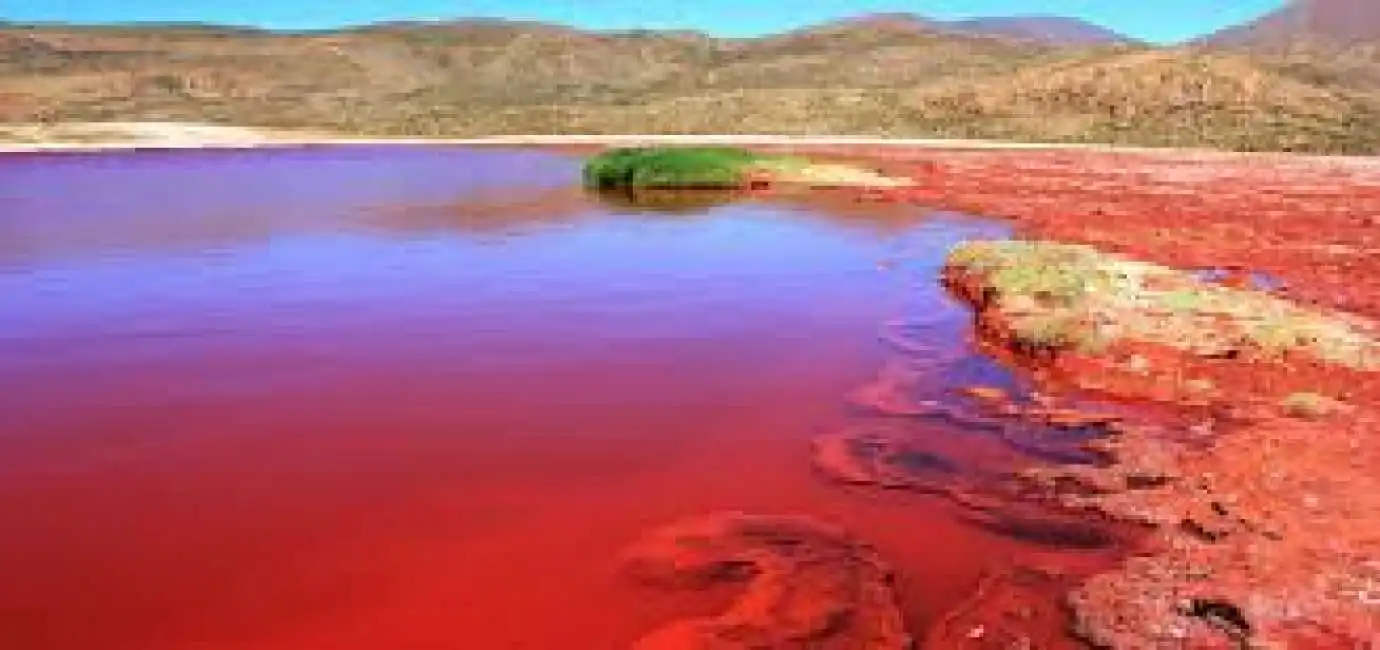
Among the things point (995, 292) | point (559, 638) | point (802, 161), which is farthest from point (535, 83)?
point (559, 638)

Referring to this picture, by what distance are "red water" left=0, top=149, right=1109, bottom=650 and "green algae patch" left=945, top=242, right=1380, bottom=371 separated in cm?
93

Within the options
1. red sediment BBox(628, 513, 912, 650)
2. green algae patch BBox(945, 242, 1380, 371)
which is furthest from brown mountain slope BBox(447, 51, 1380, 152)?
red sediment BBox(628, 513, 912, 650)

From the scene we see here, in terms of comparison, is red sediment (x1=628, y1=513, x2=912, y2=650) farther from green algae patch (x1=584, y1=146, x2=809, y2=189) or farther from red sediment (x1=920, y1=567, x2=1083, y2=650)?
green algae patch (x1=584, y1=146, x2=809, y2=189)

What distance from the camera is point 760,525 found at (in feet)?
30.2

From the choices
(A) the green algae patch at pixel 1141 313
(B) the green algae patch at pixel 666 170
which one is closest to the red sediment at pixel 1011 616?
(A) the green algae patch at pixel 1141 313

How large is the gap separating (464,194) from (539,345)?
20.9m

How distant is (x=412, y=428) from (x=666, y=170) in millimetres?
27828

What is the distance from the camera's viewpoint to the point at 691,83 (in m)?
126

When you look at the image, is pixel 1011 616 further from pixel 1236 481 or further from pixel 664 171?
pixel 664 171

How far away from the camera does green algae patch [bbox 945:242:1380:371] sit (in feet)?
46.0

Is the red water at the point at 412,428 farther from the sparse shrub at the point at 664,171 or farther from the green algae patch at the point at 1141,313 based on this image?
the sparse shrub at the point at 664,171

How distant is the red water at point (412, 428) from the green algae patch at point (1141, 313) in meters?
0.93

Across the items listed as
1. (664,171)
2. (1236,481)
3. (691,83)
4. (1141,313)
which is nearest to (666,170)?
(664,171)

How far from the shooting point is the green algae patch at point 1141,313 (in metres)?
14.0
